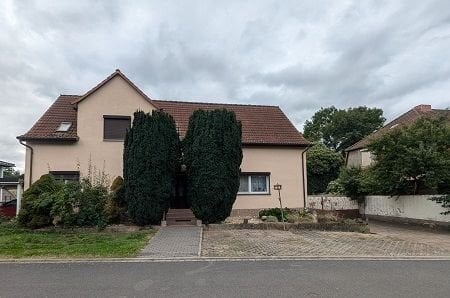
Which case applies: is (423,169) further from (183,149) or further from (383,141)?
(183,149)

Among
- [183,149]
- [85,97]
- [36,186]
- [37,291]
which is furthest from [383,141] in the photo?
[37,291]

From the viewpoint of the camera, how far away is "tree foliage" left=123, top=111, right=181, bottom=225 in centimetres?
1684

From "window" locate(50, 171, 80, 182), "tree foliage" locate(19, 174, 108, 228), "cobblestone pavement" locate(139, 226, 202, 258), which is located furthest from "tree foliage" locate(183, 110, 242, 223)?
"window" locate(50, 171, 80, 182)

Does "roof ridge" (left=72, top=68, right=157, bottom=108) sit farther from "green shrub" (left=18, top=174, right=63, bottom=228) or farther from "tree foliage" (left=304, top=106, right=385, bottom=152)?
"tree foliage" (left=304, top=106, right=385, bottom=152)

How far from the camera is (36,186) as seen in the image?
1712 cm

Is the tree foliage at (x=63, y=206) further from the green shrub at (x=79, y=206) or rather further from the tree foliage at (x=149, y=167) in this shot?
the tree foliage at (x=149, y=167)

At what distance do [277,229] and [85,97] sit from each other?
11.4 metres

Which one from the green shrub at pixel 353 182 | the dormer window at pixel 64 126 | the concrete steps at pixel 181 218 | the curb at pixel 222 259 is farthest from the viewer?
the green shrub at pixel 353 182

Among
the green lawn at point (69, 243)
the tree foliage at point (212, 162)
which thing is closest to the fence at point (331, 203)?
the tree foliage at point (212, 162)

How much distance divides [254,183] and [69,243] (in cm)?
1136

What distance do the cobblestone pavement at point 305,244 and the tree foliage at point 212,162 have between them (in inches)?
55.5

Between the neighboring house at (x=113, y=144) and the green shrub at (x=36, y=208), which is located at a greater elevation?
the neighboring house at (x=113, y=144)

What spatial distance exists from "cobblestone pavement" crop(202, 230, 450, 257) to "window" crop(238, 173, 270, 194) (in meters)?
5.47

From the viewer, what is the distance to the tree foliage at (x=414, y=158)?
63.1 ft
